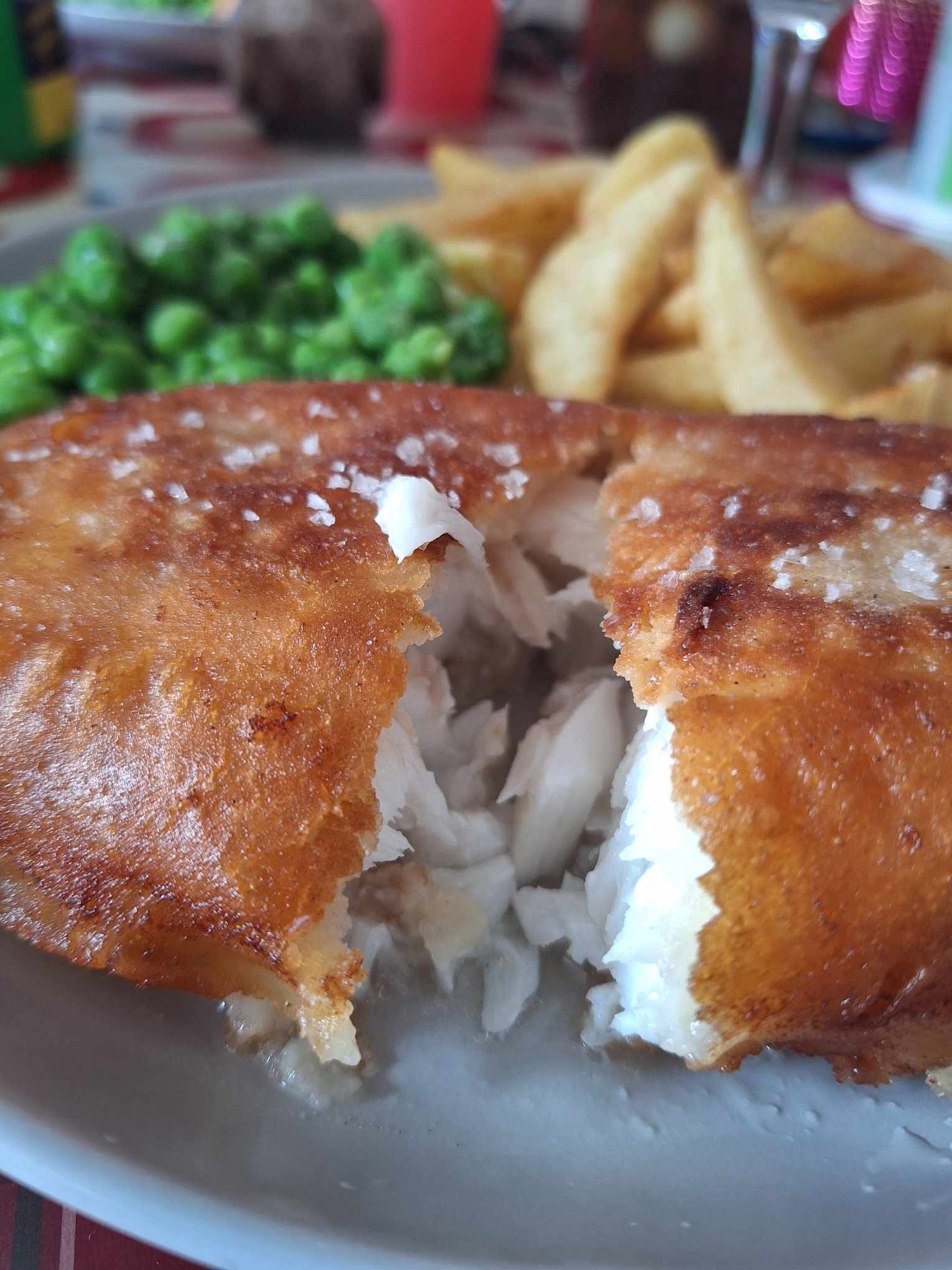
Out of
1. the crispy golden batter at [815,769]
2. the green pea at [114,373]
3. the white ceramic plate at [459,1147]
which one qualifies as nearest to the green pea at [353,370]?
the green pea at [114,373]

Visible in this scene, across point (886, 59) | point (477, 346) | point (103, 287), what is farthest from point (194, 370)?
point (886, 59)

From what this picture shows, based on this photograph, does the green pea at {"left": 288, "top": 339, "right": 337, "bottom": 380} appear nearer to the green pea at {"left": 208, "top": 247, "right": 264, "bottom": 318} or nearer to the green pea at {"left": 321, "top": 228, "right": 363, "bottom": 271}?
the green pea at {"left": 208, "top": 247, "right": 264, "bottom": 318}

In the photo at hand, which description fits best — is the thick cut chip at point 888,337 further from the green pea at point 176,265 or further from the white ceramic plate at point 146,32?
the white ceramic plate at point 146,32

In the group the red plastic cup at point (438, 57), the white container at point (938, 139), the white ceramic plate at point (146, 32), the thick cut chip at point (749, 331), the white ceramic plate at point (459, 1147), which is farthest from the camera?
the red plastic cup at point (438, 57)

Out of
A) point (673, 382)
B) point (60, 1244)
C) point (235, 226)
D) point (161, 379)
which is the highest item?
point (235, 226)

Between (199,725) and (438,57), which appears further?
(438,57)

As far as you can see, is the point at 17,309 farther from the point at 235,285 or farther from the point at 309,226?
the point at 309,226
